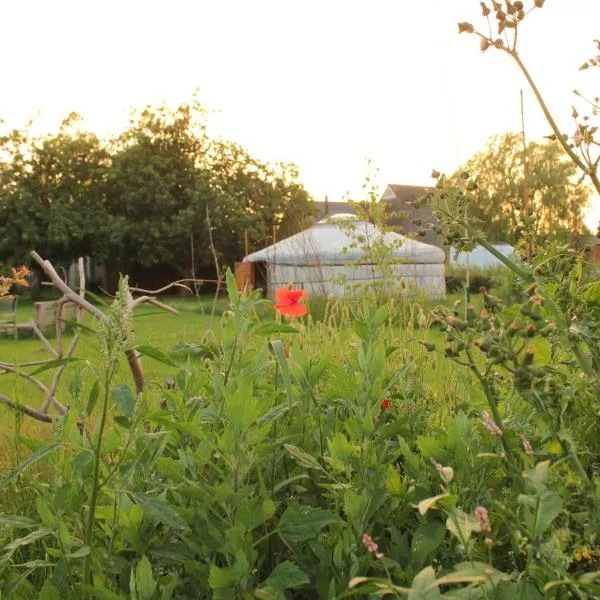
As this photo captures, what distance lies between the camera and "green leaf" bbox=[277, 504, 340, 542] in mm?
939

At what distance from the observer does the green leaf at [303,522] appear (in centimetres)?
94

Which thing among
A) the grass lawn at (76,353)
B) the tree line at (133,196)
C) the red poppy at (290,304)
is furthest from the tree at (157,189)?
the red poppy at (290,304)

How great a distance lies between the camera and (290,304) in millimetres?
2375

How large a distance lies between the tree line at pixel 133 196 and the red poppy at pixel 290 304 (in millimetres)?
23805

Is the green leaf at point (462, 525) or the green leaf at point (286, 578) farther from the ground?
the green leaf at point (462, 525)

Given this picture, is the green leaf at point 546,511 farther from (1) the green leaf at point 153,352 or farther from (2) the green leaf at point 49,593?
(2) the green leaf at point 49,593

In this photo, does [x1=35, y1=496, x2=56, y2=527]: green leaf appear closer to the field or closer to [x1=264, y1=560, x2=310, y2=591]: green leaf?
the field

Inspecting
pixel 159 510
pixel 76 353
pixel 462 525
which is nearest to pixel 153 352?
pixel 159 510

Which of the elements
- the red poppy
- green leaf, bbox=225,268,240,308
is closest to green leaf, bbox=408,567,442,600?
green leaf, bbox=225,268,240,308

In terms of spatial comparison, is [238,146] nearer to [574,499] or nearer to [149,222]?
[149,222]

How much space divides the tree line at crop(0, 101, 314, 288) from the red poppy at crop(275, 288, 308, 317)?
78.1 feet

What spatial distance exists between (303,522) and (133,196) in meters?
26.6

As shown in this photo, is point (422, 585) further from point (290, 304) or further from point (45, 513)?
point (290, 304)

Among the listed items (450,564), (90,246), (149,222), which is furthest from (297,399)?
(90,246)
